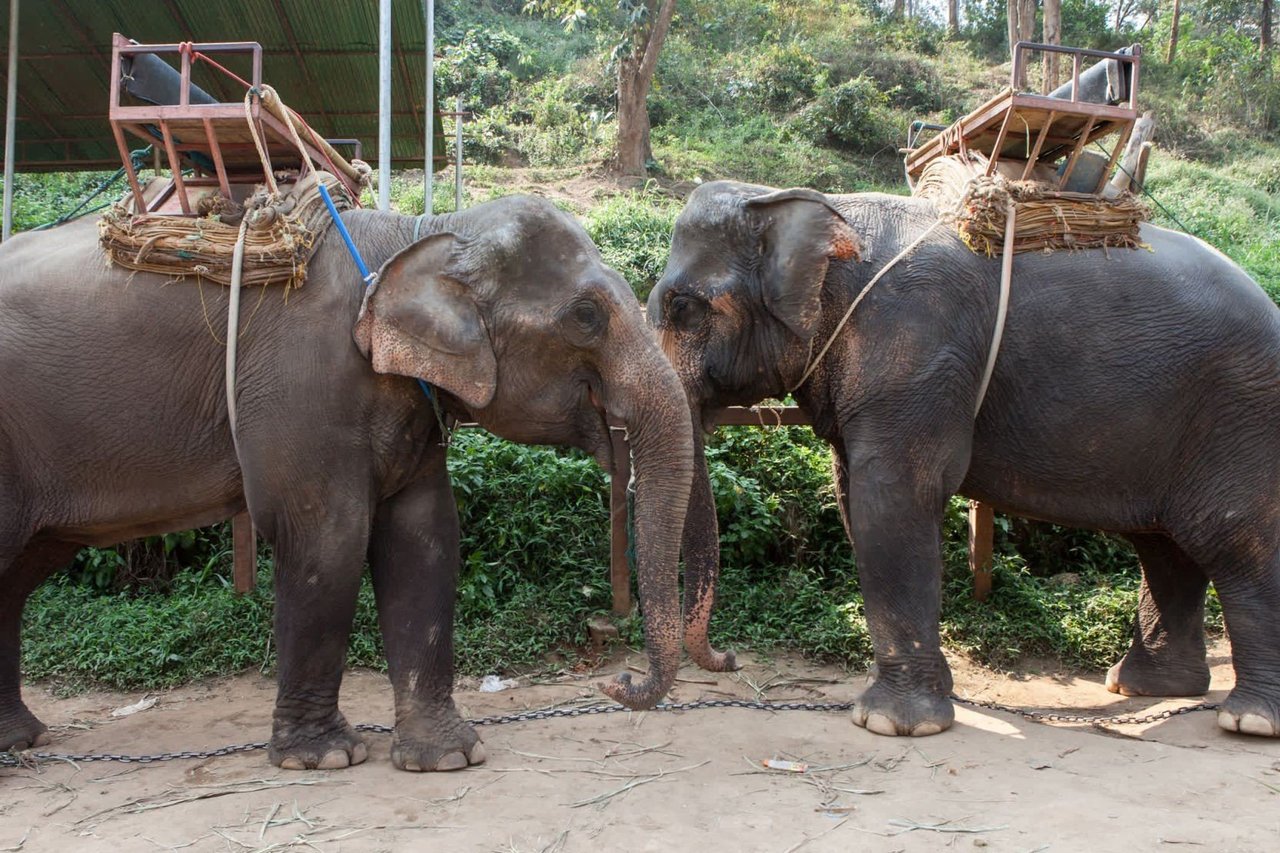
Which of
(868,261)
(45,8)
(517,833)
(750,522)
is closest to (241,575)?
(750,522)

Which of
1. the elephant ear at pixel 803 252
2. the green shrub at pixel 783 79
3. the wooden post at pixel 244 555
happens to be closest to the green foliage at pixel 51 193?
the wooden post at pixel 244 555

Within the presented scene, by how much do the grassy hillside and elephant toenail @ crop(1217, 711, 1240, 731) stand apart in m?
1.36

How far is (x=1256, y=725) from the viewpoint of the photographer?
4270mm

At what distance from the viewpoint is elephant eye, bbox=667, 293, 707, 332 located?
4527 millimetres

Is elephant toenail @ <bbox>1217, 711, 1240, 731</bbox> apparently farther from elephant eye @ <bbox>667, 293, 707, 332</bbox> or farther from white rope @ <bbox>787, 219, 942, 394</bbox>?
elephant eye @ <bbox>667, 293, 707, 332</bbox>

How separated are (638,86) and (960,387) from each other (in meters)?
15.6

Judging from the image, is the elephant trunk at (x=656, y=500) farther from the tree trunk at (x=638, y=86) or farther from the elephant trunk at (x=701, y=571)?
the tree trunk at (x=638, y=86)

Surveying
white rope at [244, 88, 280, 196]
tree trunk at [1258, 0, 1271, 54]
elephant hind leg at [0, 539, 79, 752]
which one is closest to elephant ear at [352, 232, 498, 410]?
white rope at [244, 88, 280, 196]

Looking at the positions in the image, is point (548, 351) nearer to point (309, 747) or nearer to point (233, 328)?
point (233, 328)

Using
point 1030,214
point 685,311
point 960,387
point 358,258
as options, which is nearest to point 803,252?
point 685,311

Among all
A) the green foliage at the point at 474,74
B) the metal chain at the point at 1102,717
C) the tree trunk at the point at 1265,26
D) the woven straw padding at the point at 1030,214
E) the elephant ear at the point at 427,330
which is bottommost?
the metal chain at the point at 1102,717

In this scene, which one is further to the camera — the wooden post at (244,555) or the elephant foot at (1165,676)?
the wooden post at (244,555)

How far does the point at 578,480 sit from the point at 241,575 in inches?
70.8

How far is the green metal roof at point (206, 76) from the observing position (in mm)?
7441
